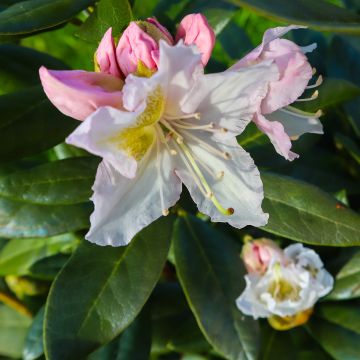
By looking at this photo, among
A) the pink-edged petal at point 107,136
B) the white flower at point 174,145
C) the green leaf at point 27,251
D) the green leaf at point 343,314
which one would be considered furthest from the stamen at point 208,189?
the green leaf at point 27,251

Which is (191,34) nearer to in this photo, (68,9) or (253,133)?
(68,9)

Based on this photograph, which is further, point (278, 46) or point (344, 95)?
point (344, 95)

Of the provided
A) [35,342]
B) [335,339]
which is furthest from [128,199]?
[335,339]

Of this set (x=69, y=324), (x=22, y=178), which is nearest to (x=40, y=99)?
(x=22, y=178)

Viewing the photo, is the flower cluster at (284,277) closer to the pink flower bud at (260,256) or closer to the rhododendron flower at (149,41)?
the pink flower bud at (260,256)

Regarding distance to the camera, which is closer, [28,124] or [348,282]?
[28,124]

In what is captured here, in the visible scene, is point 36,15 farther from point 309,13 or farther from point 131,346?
point 131,346
